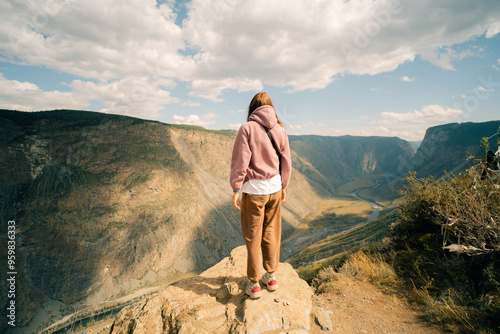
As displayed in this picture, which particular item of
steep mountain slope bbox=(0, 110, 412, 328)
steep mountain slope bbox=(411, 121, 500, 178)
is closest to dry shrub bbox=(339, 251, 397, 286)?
steep mountain slope bbox=(0, 110, 412, 328)

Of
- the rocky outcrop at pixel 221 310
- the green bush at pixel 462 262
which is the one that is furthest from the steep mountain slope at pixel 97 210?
the green bush at pixel 462 262

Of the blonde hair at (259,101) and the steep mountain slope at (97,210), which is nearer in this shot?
the blonde hair at (259,101)

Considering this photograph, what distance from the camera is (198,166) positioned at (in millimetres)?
107500

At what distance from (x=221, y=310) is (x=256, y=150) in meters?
2.66

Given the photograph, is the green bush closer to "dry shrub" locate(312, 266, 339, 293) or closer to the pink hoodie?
"dry shrub" locate(312, 266, 339, 293)

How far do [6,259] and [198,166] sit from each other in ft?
228

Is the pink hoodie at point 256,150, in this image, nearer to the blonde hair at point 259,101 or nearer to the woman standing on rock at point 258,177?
the woman standing on rock at point 258,177

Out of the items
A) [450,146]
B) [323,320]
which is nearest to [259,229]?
[323,320]

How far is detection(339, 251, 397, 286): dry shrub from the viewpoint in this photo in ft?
14.8

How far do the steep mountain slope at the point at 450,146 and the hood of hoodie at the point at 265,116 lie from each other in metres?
173

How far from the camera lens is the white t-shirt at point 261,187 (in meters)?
3.22

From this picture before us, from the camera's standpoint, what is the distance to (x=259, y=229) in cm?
334

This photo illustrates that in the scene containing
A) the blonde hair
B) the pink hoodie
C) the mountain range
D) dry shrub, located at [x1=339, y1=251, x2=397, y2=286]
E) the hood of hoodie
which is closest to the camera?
the pink hoodie

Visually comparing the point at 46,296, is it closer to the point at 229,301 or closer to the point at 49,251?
the point at 49,251
